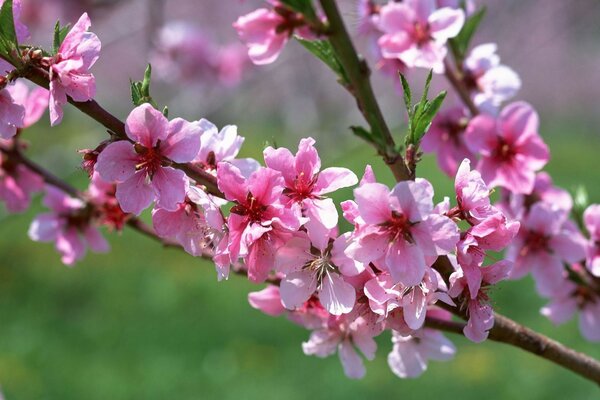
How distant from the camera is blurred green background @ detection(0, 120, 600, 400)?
3.26 m

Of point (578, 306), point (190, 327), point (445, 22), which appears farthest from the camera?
point (190, 327)

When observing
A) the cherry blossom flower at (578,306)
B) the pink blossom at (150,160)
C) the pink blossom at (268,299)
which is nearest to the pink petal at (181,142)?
the pink blossom at (150,160)

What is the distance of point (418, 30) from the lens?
1061 millimetres

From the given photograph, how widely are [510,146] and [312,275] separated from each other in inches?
20.1

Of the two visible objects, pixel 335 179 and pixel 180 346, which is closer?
pixel 335 179

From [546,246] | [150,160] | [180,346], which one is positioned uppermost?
[150,160]

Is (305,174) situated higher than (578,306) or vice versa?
(305,174)

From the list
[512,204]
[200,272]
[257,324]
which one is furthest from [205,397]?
[512,204]

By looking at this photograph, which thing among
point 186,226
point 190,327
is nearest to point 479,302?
point 186,226

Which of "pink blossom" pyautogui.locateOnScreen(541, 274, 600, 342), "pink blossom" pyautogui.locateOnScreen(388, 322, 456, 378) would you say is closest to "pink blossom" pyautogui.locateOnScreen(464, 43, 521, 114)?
"pink blossom" pyautogui.locateOnScreen(541, 274, 600, 342)

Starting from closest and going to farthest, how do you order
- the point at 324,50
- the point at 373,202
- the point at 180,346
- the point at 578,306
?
the point at 373,202 < the point at 324,50 < the point at 578,306 < the point at 180,346

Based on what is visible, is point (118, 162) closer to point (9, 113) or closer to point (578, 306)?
point (9, 113)

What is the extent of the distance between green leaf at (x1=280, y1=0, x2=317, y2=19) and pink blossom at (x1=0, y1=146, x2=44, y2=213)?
0.58 metres

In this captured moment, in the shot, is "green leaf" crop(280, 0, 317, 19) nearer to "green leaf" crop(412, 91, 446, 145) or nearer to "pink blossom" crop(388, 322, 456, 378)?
"green leaf" crop(412, 91, 446, 145)
